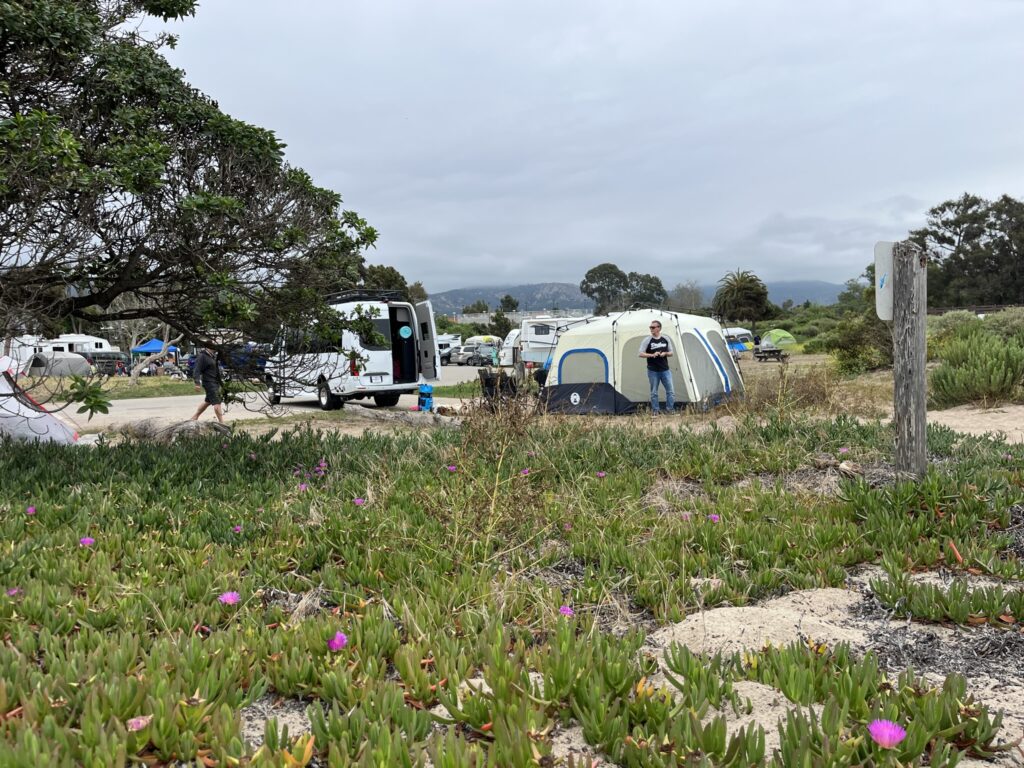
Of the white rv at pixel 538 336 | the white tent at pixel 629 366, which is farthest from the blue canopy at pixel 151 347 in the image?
the white tent at pixel 629 366

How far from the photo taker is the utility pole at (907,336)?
4.82m

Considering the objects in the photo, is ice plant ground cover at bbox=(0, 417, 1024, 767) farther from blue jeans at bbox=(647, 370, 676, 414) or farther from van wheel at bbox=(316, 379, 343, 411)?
van wheel at bbox=(316, 379, 343, 411)

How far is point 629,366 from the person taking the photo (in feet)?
43.9

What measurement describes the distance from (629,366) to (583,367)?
85 centimetres

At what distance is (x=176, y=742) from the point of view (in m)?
2.00

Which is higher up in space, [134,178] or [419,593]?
[134,178]

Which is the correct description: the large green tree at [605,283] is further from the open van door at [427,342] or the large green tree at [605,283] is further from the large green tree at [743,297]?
the open van door at [427,342]

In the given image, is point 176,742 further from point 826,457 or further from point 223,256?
point 826,457

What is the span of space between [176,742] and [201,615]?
112 centimetres

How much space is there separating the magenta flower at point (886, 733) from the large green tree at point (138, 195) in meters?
4.73

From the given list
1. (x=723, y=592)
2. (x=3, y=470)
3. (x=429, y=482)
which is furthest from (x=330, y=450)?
(x=723, y=592)

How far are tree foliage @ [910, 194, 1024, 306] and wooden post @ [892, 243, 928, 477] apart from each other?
65.6 metres

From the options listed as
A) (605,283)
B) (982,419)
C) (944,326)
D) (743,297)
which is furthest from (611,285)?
(982,419)

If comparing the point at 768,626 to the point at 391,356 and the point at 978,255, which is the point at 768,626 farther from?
the point at 978,255
